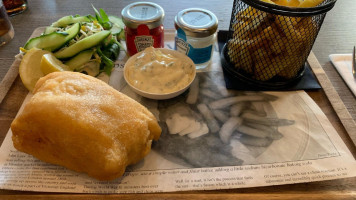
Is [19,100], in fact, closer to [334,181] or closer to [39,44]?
[39,44]

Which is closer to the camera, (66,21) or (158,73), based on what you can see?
(158,73)

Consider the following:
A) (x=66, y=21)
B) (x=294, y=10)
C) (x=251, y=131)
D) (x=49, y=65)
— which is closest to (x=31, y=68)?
(x=49, y=65)

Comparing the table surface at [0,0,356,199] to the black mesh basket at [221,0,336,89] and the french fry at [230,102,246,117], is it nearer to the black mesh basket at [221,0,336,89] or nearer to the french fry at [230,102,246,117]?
the black mesh basket at [221,0,336,89]

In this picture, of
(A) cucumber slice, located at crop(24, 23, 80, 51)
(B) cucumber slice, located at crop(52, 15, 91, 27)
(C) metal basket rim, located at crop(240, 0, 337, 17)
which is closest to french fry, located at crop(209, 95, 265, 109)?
(C) metal basket rim, located at crop(240, 0, 337, 17)

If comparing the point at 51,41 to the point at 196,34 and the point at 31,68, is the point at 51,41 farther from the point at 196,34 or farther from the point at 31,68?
the point at 196,34

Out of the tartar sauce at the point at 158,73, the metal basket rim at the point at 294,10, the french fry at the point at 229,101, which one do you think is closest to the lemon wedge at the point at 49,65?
the tartar sauce at the point at 158,73

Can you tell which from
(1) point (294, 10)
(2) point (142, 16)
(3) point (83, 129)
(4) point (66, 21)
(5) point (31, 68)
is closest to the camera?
(3) point (83, 129)
